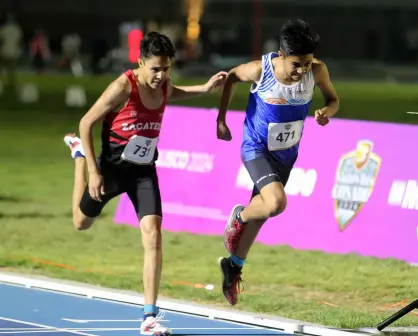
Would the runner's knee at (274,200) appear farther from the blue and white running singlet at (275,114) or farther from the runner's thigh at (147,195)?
the runner's thigh at (147,195)

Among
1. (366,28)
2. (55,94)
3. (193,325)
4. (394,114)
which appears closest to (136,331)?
(193,325)

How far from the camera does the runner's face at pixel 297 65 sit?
29.8ft

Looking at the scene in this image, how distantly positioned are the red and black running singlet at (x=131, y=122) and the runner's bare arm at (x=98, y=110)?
4.0 inches

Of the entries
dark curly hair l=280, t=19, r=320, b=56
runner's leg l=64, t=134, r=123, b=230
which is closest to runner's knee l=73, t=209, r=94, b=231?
runner's leg l=64, t=134, r=123, b=230

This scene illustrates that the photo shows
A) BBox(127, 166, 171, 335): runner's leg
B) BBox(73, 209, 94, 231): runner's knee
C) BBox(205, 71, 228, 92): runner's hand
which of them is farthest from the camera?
BBox(73, 209, 94, 231): runner's knee

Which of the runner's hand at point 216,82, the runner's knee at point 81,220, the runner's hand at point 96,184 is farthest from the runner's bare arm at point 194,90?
the runner's knee at point 81,220

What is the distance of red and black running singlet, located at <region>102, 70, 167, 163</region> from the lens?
29.6ft

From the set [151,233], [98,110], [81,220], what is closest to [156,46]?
[98,110]

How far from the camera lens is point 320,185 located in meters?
13.2

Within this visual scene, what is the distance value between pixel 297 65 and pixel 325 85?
Result: 550mm

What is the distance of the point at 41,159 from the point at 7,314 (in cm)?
1389

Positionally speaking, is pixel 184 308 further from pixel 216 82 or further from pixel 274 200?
pixel 216 82

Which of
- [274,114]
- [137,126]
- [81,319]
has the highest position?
[274,114]

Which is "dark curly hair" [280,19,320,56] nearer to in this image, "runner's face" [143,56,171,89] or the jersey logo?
the jersey logo
